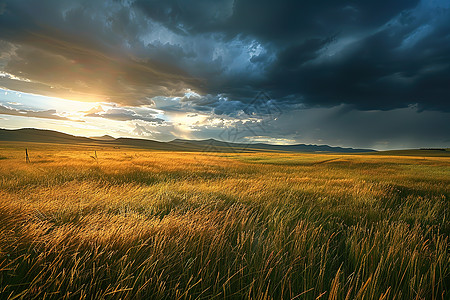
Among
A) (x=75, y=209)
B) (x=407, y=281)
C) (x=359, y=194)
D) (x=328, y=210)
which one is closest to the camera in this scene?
(x=407, y=281)

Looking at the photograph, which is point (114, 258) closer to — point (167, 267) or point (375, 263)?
point (167, 267)

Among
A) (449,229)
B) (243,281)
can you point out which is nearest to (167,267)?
(243,281)

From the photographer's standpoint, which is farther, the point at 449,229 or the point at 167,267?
the point at 449,229

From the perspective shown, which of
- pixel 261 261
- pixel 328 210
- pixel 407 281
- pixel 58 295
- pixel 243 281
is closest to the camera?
pixel 58 295

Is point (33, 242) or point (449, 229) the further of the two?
point (449, 229)

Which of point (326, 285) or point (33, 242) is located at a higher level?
point (33, 242)

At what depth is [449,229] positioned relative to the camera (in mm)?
4801

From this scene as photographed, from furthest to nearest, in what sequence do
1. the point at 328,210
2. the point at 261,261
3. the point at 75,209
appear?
the point at 328,210 → the point at 75,209 → the point at 261,261

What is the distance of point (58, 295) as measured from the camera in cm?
199

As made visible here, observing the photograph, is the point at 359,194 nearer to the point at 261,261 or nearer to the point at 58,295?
the point at 261,261

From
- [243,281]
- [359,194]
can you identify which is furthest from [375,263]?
[359,194]

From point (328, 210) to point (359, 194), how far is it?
293 centimetres

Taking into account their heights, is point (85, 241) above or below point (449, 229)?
above

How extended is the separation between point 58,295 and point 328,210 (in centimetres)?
568
